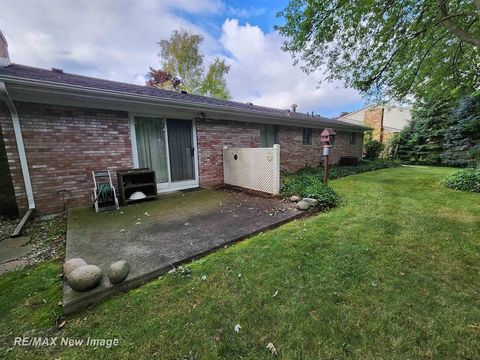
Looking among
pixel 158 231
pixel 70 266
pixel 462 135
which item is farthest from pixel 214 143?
pixel 462 135

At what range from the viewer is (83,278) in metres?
1.83

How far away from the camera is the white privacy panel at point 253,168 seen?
5.10 metres

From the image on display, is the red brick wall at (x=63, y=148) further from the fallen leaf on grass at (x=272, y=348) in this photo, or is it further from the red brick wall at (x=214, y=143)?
the fallen leaf on grass at (x=272, y=348)

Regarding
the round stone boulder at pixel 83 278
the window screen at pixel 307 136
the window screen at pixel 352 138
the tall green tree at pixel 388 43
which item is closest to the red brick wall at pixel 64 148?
the round stone boulder at pixel 83 278

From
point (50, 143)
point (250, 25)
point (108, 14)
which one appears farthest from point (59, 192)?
point (250, 25)

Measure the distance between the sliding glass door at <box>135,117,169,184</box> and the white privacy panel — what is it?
1.89m

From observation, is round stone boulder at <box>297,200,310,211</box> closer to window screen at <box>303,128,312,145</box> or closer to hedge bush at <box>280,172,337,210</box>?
hedge bush at <box>280,172,337,210</box>

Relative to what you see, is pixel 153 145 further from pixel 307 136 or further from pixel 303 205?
pixel 307 136

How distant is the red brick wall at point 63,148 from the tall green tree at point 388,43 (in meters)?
4.83

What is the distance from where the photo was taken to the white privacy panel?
5102 millimetres

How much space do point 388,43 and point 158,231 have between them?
22.4ft

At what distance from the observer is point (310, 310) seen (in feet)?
5.65

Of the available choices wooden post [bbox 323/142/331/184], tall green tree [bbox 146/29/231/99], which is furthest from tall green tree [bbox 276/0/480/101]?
tall green tree [bbox 146/29/231/99]

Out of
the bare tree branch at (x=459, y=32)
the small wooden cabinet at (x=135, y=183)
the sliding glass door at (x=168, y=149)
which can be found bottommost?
the small wooden cabinet at (x=135, y=183)
